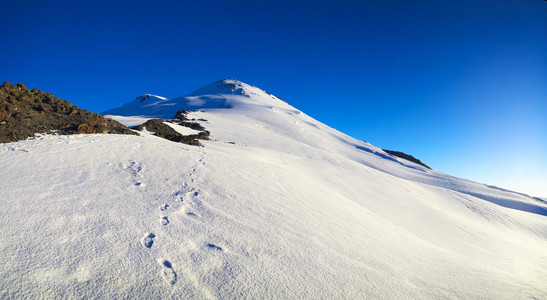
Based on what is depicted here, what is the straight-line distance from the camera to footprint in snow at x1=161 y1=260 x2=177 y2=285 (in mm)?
2311

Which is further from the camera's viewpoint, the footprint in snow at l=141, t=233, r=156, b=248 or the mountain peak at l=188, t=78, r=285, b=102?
the mountain peak at l=188, t=78, r=285, b=102

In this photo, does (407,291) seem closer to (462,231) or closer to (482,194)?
(462,231)

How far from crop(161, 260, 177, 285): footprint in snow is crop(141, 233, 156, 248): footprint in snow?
1.39 ft

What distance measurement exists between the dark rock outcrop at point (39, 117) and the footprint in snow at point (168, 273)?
6.31 meters

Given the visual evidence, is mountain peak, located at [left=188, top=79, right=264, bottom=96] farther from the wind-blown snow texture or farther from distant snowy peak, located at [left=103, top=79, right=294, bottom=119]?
the wind-blown snow texture

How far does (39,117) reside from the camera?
6863 millimetres

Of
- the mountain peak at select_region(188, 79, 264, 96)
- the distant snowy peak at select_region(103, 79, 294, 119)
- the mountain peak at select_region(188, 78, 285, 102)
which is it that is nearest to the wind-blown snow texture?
the distant snowy peak at select_region(103, 79, 294, 119)

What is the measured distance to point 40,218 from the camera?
2.93 meters

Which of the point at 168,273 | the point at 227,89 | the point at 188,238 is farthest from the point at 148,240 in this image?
the point at 227,89

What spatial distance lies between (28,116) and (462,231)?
596 inches

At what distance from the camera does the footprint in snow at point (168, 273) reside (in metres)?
2.31

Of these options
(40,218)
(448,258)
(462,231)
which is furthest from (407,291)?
(462,231)

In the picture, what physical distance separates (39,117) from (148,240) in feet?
24.1

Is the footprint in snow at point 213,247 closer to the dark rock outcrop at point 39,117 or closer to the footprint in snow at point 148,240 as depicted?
the footprint in snow at point 148,240
